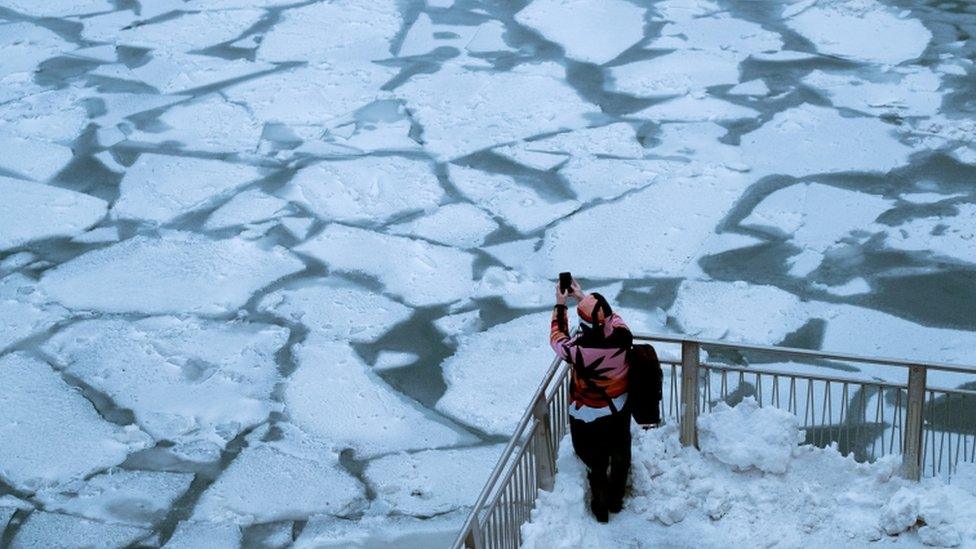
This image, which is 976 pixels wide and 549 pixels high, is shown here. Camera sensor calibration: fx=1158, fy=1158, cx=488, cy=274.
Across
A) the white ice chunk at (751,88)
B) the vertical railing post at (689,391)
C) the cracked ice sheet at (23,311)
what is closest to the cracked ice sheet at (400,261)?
the cracked ice sheet at (23,311)

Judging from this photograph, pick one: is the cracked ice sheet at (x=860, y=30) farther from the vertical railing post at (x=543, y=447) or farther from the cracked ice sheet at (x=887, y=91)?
the vertical railing post at (x=543, y=447)

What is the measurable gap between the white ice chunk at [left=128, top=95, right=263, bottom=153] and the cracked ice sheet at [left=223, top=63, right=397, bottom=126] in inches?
6.0

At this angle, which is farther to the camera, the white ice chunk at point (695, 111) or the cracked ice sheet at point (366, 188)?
the white ice chunk at point (695, 111)

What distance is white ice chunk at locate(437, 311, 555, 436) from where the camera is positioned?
6.28 m

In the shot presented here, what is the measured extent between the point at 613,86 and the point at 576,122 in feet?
2.42

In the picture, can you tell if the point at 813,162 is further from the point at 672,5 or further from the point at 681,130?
the point at 672,5

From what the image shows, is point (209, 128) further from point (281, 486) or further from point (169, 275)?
point (281, 486)

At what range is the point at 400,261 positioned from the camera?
25.4 feet

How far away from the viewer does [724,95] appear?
9.64m

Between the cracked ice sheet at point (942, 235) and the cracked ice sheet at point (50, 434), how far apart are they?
4.84 m

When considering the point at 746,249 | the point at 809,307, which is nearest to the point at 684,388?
the point at 809,307

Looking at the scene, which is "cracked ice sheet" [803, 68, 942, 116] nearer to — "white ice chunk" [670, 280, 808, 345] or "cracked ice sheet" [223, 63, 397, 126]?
"white ice chunk" [670, 280, 808, 345]

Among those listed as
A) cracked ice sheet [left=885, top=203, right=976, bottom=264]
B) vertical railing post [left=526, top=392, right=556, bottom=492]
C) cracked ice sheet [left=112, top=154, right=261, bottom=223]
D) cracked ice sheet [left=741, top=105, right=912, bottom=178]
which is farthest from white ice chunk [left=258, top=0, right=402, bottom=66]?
vertical railing post [left=526, top=392, right=556, bottom=492]

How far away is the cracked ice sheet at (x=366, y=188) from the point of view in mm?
8375
